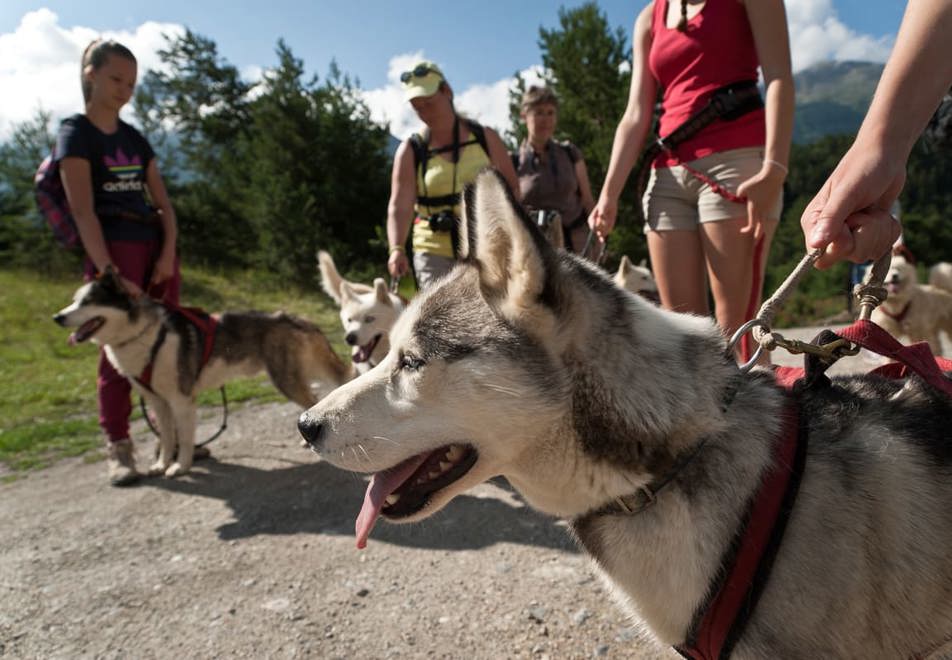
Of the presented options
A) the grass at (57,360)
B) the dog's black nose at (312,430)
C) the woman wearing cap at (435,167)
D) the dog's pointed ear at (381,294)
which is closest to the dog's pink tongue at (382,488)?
the dog's black nose at (312,430)

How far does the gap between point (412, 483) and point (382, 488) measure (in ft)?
0.29

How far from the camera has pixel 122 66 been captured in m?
4.06

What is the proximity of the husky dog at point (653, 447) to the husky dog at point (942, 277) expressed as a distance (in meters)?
6.91

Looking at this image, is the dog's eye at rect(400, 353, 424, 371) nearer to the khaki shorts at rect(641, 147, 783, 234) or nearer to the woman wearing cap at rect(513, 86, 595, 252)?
the khaki shorts at rect(641, 147, 783, 234)

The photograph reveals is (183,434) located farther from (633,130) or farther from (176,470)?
(633,130)

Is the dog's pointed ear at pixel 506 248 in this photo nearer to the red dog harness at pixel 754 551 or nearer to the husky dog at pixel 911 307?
the red dog harness at pixel 754 551

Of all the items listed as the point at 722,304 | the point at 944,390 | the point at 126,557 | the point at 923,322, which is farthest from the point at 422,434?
the point at 923,322

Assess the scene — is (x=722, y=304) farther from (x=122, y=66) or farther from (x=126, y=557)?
(x=122, y=66)

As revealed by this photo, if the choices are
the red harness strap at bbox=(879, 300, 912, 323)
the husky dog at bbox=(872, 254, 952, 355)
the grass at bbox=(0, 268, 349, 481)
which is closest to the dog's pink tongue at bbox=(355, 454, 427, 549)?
the grass at bbox=(0, 268, 349, 481)

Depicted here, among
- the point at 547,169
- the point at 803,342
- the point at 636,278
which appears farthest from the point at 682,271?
the point at 636,278

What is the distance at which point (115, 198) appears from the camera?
14.2 ft

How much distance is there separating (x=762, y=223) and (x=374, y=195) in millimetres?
18238

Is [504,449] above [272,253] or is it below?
above

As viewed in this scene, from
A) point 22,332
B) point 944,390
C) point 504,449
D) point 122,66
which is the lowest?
point 22,332
